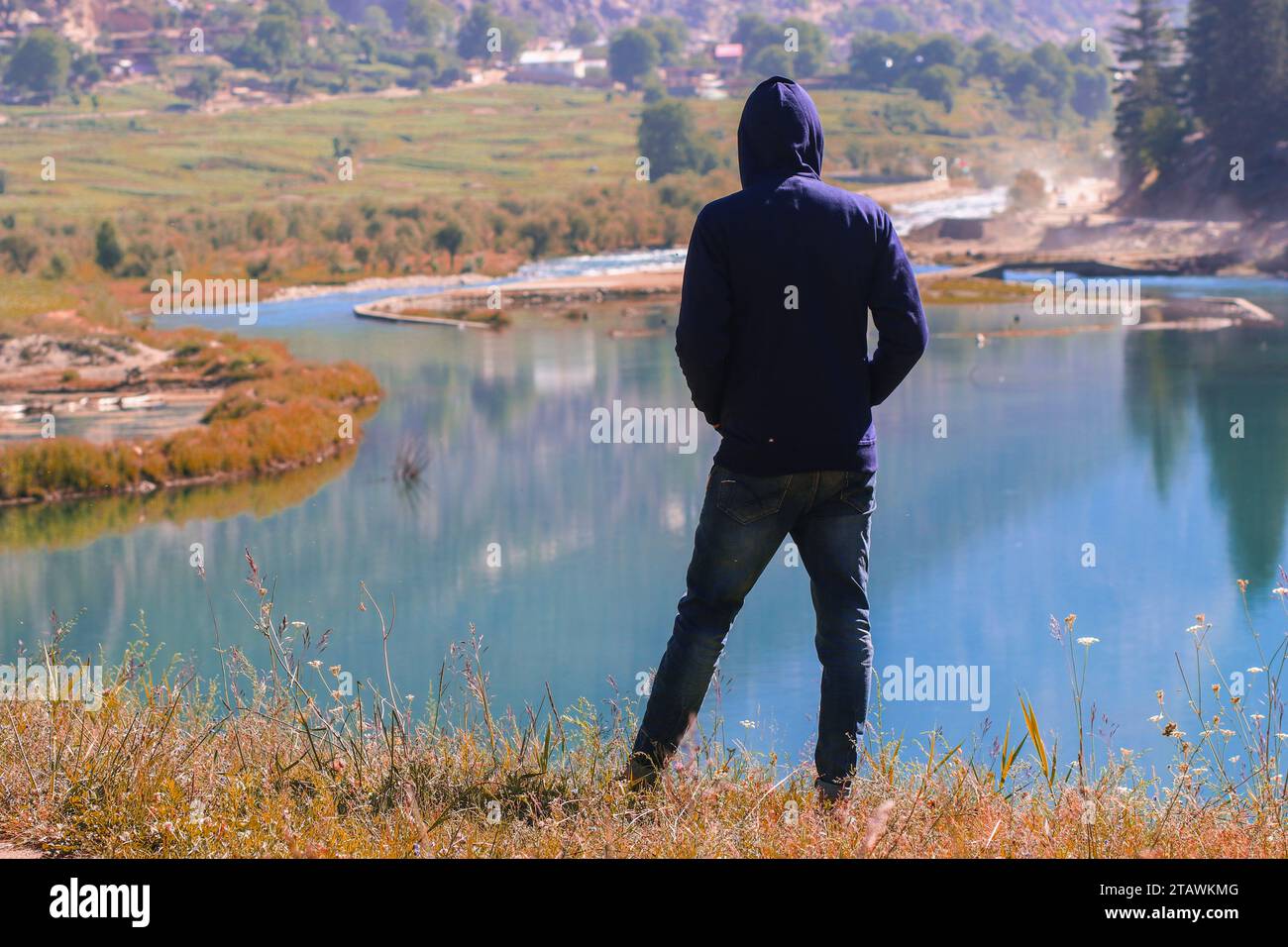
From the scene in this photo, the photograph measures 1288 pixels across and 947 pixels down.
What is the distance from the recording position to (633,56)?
12975cm

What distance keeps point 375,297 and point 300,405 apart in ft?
99.2

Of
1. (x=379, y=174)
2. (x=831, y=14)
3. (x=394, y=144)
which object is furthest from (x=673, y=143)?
(x=831, y=14)

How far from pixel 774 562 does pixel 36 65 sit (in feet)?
331

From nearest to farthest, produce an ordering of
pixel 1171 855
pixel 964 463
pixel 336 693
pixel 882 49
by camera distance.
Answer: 1. pixel 1171 855
2. pixel 336 693
3. pixel 964 463
4. pixel 882 49

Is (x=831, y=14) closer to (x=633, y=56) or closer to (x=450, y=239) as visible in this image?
(x=633, y=56)

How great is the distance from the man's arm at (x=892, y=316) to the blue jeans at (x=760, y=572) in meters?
0.26

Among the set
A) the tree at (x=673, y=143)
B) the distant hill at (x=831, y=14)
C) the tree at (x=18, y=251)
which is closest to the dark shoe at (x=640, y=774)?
the tree at (x=18, y=251)

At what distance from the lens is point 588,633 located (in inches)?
542

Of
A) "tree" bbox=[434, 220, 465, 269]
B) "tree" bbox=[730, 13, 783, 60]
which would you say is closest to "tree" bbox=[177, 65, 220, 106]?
"tree" bbox=[730, 13, 783, 60]

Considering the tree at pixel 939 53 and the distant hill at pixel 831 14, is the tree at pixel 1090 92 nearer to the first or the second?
the tree at pixel 939 53

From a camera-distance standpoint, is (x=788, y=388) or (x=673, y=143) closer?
(x=788, y=388)
